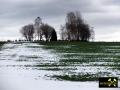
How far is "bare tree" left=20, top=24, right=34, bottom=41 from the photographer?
7159 inches

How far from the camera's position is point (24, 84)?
16703 millimetres

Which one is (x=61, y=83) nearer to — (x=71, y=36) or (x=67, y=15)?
(x=71, y=36)

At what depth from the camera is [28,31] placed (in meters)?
184

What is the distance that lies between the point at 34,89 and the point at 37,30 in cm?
16079

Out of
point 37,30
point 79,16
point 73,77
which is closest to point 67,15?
point 79,16

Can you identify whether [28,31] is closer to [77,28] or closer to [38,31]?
[38,31]

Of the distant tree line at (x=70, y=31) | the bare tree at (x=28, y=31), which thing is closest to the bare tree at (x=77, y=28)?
the distant tree line at (x=70, y=31)

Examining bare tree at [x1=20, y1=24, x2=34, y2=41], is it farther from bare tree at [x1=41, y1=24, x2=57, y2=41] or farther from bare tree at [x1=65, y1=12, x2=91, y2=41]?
bare tree at [x1=65, y1=12, x2=91, y2=41]

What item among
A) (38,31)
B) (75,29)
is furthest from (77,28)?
(38,31)

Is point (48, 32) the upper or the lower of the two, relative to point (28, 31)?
lower

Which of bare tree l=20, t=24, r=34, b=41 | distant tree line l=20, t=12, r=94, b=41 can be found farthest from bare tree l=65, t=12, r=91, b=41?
bare tree l=20, t=24, r=34, b=41

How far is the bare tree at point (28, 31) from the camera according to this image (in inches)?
7159

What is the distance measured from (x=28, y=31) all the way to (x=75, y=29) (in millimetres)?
38458

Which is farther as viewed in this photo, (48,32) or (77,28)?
(48,32)
